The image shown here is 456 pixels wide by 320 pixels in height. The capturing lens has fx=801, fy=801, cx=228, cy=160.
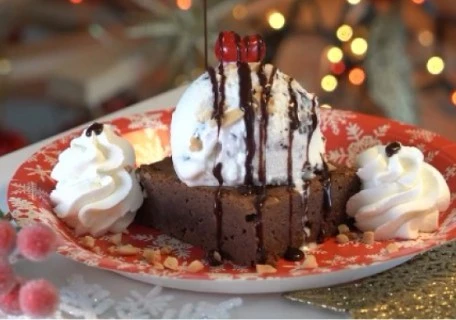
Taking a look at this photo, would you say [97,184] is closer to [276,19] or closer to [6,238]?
[6,238]

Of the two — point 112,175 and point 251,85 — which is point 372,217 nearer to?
point 251,85

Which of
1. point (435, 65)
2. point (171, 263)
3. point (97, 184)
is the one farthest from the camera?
point (435, 65)

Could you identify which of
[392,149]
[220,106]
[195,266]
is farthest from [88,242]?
[392,149]

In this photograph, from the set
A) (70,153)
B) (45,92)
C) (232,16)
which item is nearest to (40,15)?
(45,92)

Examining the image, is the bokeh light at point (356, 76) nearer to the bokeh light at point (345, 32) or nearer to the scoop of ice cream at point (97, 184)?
the bokeh light at point (345, 32)

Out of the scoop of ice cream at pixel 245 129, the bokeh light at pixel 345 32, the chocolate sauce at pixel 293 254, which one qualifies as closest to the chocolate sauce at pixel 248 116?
the scoop of ice cream at pixel 245 129

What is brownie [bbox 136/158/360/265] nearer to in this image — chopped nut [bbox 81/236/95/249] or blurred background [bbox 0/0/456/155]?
chopped nut [bbox 81/236/95/249]

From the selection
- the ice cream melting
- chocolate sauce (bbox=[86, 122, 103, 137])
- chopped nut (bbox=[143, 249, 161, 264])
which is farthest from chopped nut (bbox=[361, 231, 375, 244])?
chocolate sauce (bbox=[86, 122, 103, 137])
